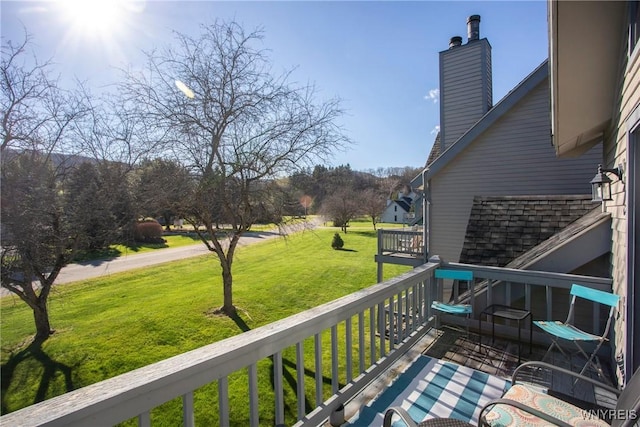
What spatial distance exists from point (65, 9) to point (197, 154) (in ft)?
10.0

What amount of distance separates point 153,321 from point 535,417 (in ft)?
26.6

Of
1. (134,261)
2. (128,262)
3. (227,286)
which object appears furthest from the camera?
(134,261)

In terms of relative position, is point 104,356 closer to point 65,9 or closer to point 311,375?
point 311,375

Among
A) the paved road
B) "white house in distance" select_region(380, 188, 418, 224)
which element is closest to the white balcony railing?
the paved road

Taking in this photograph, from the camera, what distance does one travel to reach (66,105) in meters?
5.51

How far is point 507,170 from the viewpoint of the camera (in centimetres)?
729

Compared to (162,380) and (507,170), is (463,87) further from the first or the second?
(162,380)

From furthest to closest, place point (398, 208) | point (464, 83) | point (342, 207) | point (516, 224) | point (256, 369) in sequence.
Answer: point (398, 208) < point (342, 207) < point (464, 83) < point (516, 224) < point (256, 369)

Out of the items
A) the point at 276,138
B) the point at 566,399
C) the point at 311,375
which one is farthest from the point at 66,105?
the point at 566,399

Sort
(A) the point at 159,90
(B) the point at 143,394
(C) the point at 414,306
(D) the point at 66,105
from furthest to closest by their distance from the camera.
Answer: (A) the point at 159,90
(D) the point at 66,105
(C) the point at 414,306
(B) the point at 143,394

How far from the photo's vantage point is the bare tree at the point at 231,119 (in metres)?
6.39

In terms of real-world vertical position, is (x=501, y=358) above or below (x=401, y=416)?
below

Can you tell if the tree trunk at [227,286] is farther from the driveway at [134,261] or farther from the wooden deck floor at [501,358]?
the wooden deck floor at [501,358]

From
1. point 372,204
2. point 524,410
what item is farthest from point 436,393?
point 372,204
